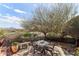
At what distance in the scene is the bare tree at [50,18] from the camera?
110 cm

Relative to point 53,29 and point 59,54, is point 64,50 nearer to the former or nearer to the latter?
point 59,54

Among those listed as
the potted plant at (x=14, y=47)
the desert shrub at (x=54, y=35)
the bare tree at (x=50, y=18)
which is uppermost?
the bare tree at (x=50, y=18)

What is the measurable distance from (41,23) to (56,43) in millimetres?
160

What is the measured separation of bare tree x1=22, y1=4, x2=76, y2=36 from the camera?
1104 millimetres

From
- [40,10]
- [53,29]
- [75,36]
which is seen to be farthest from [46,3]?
[75,36]

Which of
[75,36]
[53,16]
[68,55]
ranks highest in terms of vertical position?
[53,16]

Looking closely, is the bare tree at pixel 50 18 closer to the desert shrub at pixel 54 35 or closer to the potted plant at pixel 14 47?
the desert shrub at pixel 54 35

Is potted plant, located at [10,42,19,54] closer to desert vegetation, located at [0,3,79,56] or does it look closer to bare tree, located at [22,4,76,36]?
desert vegetation, located at [0,3,79,56]

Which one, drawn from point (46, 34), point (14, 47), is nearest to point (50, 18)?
point (46, 34)

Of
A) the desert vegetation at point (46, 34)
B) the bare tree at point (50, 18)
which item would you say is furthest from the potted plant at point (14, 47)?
the bare tree at point (50, 18)

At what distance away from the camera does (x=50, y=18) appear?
1.11m

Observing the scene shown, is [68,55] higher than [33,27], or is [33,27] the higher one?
[33,27]

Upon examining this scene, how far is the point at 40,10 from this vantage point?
43.7 inches

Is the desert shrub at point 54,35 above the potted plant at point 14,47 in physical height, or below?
above
